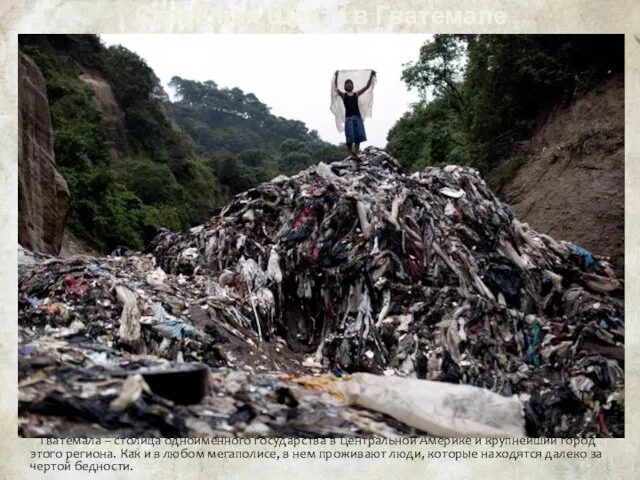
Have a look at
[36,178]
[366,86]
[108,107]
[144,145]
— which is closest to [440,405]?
[366,86]

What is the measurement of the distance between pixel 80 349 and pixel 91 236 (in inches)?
367

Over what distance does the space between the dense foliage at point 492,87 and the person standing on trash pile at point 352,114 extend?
1.44m

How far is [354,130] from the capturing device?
500 centimetres

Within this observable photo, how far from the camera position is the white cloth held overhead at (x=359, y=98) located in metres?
4.34

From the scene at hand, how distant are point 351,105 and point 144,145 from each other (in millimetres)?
17472

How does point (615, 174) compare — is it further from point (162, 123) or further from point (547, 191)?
point (162, 123)

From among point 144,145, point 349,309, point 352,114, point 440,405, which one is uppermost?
point 144,145

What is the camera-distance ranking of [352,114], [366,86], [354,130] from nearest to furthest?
[366,86] → [352,114] → [354,130]

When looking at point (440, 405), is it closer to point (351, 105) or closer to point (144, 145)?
point (351, 105)

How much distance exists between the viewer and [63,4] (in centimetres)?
355

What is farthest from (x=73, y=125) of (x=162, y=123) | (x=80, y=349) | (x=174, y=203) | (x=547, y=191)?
(x=80, y=349)

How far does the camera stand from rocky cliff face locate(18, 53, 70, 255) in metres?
5.13

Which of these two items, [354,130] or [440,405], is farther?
[354,130]

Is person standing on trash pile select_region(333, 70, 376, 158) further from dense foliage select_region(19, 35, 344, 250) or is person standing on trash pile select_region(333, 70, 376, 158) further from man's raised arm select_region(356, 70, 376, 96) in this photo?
dense foliage select_region(19, 35, 344, 250)
